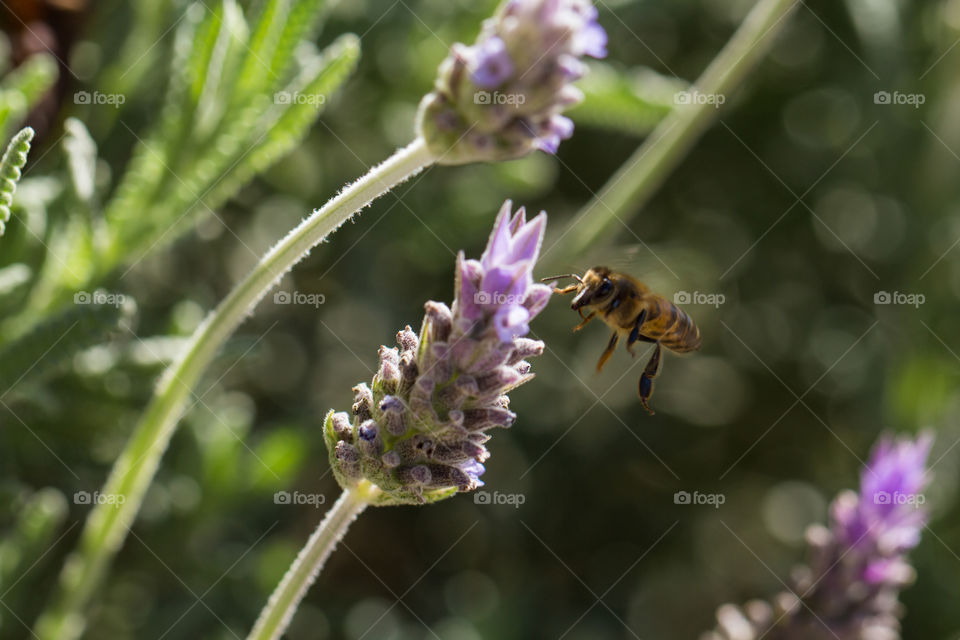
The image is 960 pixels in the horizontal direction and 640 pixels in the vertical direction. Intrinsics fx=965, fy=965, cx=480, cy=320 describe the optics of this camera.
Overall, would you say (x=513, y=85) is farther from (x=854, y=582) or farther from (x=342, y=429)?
(x=854, y=582)

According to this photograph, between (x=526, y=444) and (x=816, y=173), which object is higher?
(x=816, y=173)

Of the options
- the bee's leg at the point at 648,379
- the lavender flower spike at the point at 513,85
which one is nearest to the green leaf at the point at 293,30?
the lavender flower spike at the point at 513,85

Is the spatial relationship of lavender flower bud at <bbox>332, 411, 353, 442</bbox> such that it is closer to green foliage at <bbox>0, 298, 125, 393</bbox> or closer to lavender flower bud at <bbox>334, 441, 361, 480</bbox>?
lavender flower bud at <bbox>334, 441, 361, 480</bbox>

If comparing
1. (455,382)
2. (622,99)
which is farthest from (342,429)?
(622,99)

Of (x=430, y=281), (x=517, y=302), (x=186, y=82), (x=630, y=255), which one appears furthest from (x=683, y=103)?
(x=517, y=302)

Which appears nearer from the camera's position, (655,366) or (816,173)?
(655,366)

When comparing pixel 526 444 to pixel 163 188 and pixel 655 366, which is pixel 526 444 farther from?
pixel 163 188

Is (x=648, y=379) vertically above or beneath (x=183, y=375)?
above
